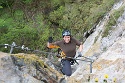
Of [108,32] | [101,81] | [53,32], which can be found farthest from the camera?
[53,32]

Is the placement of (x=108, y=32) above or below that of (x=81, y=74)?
above

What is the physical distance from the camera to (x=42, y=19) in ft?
63.9

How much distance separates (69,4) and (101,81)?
13.6 metres

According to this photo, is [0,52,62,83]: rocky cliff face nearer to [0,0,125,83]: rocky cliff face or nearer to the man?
[0,0,125,83]: rocky cliff face

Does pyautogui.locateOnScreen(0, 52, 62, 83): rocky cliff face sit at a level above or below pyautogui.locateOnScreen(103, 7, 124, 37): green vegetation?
below

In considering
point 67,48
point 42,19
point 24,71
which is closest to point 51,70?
point 24,71

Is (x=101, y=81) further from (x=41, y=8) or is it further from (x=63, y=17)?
(x=41, y=8)

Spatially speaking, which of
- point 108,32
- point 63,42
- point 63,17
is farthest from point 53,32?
point 63,42

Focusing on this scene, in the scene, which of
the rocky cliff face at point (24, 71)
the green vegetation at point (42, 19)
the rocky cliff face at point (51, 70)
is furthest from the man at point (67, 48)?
the green vegetation at point (42, 19)

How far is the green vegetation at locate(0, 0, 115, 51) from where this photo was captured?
53.8 ft

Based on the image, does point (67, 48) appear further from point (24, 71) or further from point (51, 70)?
point (24, 71)

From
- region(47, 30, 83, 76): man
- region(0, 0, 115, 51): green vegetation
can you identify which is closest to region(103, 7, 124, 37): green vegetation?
region(47, 30, 83, 76): man

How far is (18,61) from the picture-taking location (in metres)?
5.99

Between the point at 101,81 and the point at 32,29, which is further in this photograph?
the point at 32,29
